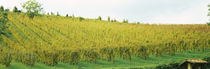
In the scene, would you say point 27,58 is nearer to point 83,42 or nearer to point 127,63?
point 127,63

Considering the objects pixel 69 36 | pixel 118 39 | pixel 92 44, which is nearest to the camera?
pixel 92 44

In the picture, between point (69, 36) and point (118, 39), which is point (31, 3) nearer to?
point (69, 36)

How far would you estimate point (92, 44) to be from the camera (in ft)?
120

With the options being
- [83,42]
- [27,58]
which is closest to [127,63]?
[27,58]

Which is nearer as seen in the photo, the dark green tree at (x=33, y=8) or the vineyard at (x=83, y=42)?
the vineyard at (x=83, y=42)

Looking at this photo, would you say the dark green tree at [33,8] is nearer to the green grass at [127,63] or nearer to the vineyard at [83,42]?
the vineyard at [83,42]

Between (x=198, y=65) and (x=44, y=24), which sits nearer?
(x=198, y=65)

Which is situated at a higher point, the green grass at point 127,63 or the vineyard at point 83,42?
the vineyard at point 83,42

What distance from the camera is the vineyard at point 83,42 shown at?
27578mm

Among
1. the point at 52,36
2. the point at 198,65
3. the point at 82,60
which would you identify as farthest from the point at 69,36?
the point at 198,65

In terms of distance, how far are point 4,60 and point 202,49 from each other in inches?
856

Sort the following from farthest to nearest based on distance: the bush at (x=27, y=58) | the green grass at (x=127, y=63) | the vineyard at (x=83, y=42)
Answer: the vineyard at (x=83, y=42)
the bush at (x=27, y=58)
the green grass at (x=127, y=63)

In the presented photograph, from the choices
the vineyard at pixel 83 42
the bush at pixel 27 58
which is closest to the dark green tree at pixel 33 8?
the vineyard at pixel 83 42

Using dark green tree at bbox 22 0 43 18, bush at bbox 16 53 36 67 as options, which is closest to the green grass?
bush at bbox 16 53 36 67
